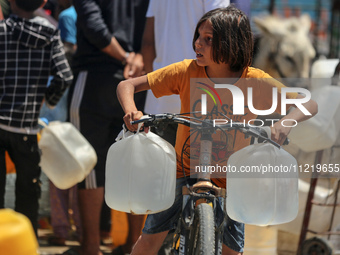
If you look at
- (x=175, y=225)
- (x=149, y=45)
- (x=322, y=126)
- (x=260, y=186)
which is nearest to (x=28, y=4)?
(x=149, y=45)

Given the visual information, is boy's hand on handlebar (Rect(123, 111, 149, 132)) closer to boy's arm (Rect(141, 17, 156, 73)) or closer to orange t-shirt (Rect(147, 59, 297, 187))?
orange t-shirt (Rect(147, 59, 297, 187))

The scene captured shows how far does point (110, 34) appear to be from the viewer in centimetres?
462

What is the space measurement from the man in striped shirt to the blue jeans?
1.48 meters

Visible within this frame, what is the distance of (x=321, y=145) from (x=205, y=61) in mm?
1767

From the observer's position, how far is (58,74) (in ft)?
14.6

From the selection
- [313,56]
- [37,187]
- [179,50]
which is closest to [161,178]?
[179,50]

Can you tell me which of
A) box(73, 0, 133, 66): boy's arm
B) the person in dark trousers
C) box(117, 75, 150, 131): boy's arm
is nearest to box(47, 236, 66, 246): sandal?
the person in dark trousers

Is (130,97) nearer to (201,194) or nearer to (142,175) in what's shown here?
(142,175)

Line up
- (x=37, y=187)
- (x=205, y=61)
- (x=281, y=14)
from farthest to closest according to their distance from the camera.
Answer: (x=281, y=14) → (x=37, y=187) → (x=205, y=61)

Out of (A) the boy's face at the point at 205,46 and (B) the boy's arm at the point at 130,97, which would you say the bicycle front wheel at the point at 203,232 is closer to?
(B) the boy's arm at the point at 130,97

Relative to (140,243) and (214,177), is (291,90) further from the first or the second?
(140,243)

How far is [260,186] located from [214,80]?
0.58 metres

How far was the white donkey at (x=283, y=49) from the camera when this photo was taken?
8.62 meters

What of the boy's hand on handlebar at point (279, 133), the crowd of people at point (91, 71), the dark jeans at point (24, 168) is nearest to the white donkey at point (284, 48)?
Answer: the crowd of people at point (91, 71)
